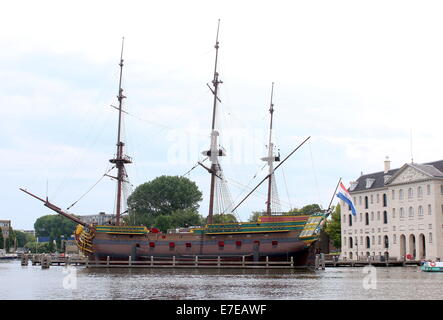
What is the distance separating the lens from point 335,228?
125 metres

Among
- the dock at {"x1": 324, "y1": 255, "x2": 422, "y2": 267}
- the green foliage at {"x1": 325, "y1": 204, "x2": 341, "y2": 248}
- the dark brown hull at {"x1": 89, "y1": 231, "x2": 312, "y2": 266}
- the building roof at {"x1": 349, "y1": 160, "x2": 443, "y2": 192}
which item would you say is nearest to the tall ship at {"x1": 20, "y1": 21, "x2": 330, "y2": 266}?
the dark brown hull at {"x1": 89, "y1": 231, "x2": 312, "y2": 266}

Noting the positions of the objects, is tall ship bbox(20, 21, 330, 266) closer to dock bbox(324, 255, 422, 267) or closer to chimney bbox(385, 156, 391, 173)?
dock bbox(324, 255, 422, 267)

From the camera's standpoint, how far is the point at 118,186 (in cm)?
7788

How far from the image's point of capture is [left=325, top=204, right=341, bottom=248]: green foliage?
4916 inches

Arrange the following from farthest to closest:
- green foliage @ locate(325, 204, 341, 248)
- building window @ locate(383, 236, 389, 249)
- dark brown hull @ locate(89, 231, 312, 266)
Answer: green foliage @ locate(325, 204, 341, 248)
building window @ locate(383, 236, 389, 249)
dark brown hull @ locate(89, 231, 312, 266)

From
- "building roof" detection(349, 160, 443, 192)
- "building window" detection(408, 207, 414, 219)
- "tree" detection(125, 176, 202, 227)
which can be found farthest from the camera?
"tree" detection(125, 176, 202, 227)

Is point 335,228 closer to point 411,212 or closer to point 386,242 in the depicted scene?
point 386,242

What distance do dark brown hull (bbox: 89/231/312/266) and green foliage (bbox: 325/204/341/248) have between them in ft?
189

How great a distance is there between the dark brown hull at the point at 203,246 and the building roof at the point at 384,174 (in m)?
38.0

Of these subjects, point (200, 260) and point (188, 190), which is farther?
point (188, 190)

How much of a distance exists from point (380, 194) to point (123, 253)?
178ft
